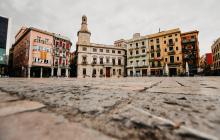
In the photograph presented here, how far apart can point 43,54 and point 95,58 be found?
1166 cm

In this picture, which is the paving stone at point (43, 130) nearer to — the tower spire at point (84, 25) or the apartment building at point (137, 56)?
the apartment building at point (137, 56)

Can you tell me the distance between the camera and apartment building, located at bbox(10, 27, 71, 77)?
23.5 meters

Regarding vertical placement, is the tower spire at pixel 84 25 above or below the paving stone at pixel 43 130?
above

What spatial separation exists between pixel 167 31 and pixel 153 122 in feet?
110

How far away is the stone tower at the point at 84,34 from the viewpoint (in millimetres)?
30933

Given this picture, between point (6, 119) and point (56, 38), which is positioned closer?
point (6, 119)

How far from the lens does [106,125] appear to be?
2.19 feet

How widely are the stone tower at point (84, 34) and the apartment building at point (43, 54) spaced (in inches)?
133

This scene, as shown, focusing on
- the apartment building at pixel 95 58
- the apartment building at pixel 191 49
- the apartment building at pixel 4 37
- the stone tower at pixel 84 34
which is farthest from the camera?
the stone tower at pixel 84 34

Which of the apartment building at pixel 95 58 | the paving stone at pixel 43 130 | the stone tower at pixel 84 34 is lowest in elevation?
the paving stone at pixel 43 130

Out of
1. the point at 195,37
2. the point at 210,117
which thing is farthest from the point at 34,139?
the point at 195,37

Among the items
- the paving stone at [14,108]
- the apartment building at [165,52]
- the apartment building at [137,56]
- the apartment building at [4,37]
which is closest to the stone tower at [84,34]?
the apartment building at [137,56]

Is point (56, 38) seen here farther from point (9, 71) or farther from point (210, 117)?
point (210, 117)

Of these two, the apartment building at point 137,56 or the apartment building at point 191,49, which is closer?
the apartment building at point 191,49
